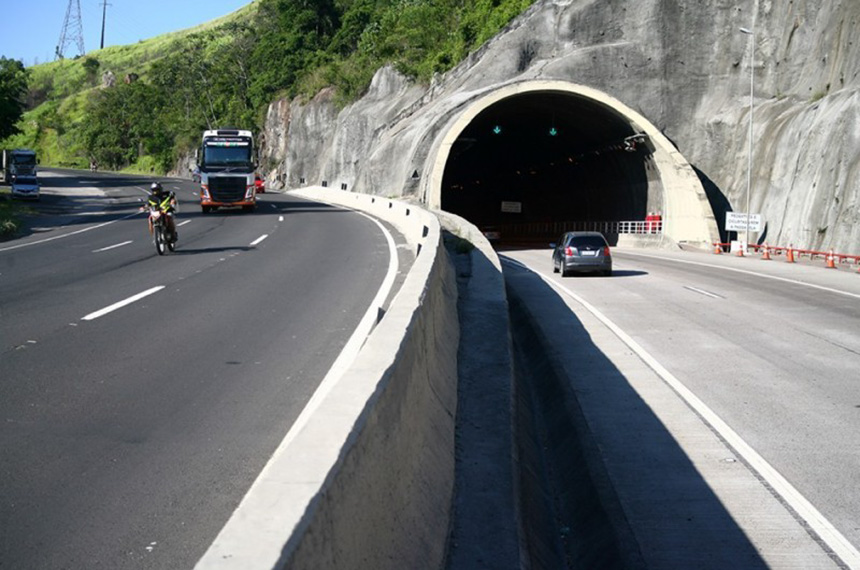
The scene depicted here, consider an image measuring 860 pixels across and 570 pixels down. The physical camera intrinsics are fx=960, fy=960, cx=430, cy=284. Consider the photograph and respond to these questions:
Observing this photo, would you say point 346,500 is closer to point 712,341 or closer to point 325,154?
point 712,341

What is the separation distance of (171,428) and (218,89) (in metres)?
126

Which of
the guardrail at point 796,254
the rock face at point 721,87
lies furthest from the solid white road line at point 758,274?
the rock face at point 721,87

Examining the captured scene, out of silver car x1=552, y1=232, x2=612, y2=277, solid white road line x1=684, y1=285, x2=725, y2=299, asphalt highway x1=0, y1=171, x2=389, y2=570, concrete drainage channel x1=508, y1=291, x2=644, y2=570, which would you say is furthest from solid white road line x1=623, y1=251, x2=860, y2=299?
concrete drainage channel x1=508, y1=291, x2=644, y2=570

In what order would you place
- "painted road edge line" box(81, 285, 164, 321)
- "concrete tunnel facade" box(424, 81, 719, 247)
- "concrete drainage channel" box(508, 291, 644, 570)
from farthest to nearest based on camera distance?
1. "concrete tunnel facade" box(424, 81, 719, 247)
2. "painted road edge line" box(81, 285, 164, 321)
3. "concrete drainage channel" box(508, 291, 644, 570)

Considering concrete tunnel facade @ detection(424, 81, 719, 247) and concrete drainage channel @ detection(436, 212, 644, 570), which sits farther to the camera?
concrete tunnel facade @ detection(424, 81, 719, 247)

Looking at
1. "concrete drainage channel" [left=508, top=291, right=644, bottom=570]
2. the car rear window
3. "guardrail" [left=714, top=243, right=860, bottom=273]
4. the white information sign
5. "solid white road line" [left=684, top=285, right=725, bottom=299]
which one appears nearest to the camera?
"concrete drainage channel" [left=508, top=291, right=644, bottom=570]

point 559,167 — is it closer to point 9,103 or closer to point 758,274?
point 9,103

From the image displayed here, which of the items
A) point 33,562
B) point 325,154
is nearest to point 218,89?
point 325,154

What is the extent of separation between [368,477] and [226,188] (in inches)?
1596

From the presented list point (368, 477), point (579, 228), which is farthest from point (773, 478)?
point (579, 228)

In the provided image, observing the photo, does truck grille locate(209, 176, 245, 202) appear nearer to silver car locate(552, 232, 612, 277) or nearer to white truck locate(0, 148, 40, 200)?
silver car locate(552, 232, 612, 277)

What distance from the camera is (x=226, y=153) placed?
43531 mm

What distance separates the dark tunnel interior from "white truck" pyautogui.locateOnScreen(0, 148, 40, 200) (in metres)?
26.4

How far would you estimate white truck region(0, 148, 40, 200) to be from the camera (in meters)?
59.9
